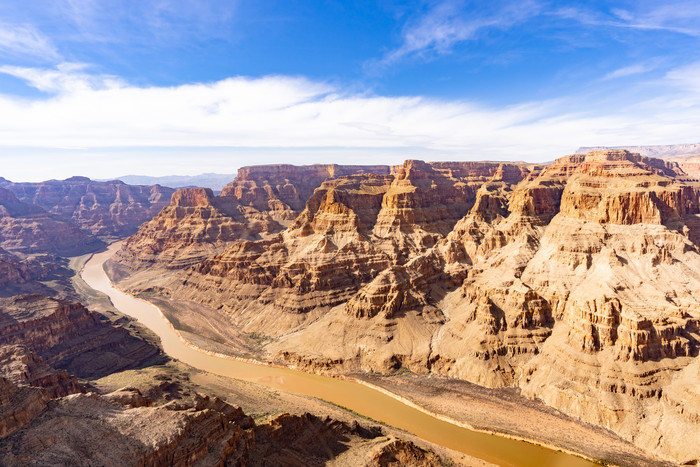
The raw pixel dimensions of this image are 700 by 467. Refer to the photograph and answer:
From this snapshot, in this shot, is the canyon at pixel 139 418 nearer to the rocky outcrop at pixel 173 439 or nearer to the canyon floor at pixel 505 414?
the rocky outcrop at pixel 173 439

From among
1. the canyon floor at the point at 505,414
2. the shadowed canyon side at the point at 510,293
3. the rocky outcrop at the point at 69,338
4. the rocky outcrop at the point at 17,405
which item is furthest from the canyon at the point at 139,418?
the shadowed canyon side at the point at 510,293

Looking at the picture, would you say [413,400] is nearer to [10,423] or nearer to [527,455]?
[527,455]

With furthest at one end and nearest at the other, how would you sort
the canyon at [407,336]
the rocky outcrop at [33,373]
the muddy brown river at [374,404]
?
the rocky outcrop at [33,373]
the muddy brown river at [374,404]
the canyon at [407,336]

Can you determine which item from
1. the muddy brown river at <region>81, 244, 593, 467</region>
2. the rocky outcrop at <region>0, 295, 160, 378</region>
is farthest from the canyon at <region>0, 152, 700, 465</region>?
the muddy brown river at <region>81, 244, 593, 467</region>

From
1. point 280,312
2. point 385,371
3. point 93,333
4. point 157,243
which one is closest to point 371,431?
point 385,371

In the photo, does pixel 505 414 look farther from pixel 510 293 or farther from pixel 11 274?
pixel 11 274

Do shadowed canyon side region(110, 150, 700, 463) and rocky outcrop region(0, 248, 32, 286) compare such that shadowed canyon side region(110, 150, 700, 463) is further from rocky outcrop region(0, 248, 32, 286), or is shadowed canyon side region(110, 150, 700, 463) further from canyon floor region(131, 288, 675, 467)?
rocky outcrop region(0, 248, 32, 286)
